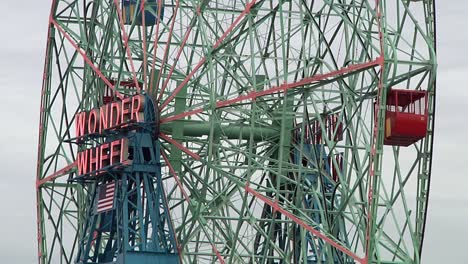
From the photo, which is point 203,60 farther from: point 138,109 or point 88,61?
point 88,61

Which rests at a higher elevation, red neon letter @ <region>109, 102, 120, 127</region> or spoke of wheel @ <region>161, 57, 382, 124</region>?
spoke of wheel @ <region>161, 57, 382, 124</region>

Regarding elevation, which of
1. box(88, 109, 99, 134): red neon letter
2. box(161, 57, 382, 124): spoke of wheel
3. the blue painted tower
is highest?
box(161, 57, 382, 124): spoke of wheel

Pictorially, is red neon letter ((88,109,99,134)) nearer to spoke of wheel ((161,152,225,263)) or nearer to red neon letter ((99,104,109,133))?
red neon letter ((99,104,109,133))

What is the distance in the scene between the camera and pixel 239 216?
94.1m

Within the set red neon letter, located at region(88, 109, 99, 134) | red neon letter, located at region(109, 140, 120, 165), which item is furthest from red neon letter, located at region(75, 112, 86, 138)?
red neon letter, located at region(109, 140, 120, 165)

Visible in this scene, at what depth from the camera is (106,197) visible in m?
98.8

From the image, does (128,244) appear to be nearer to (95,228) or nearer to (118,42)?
(95,228)

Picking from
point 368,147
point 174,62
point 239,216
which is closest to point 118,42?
point 174,62

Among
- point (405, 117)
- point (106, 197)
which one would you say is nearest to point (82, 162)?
point (106, 197)

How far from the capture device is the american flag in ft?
323

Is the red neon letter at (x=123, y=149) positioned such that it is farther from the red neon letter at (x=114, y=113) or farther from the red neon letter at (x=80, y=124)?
the red neon letter at (x=80, y=124)

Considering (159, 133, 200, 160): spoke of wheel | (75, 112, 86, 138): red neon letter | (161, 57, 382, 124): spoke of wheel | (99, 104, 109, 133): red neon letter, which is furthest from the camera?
(75, 112, 86, 138): red neon letter

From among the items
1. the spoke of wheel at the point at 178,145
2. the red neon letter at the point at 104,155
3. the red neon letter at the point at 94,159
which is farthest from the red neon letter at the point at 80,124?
the spoke of wheel at the point at 178,145

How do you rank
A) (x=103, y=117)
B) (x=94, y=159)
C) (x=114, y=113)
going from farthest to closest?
(x=94, y=159)
(x=103, y=117)
(x=114, y=113)
